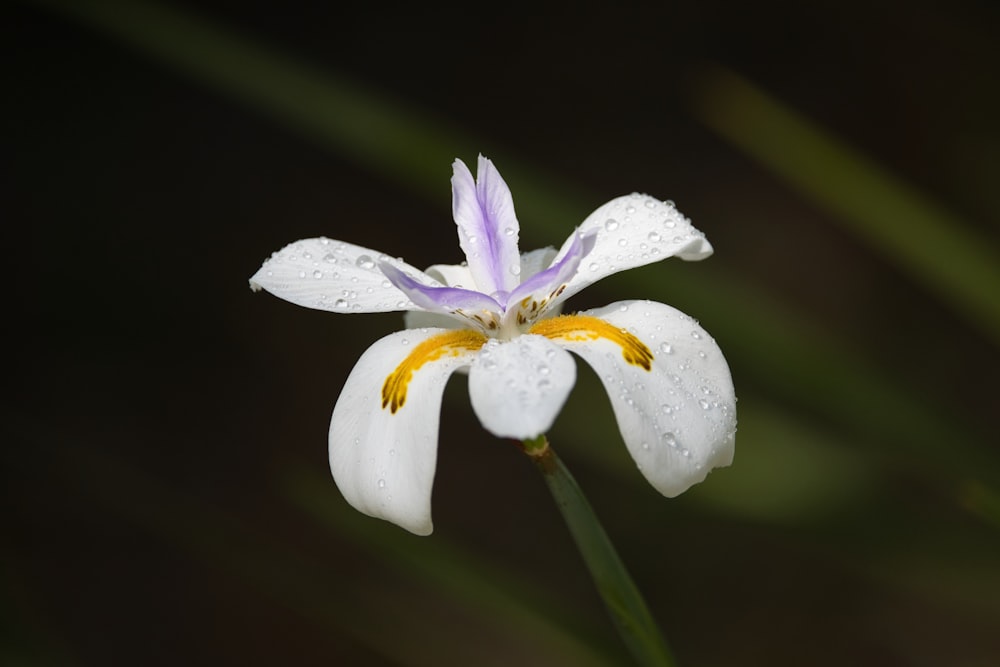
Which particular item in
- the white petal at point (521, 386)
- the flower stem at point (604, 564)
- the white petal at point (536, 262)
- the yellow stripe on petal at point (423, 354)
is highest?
the white petal at point (536, 262)

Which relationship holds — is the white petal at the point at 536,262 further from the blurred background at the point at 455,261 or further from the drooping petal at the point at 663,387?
the blurred background at the point at 455,261

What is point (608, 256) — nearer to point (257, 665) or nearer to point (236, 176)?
point (257, 665)

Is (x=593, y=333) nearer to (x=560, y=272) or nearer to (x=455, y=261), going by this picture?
(x=560, y=272)

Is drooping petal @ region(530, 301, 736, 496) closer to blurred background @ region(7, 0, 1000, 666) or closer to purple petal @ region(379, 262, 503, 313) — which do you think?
purple petal @ region(379, 262, 503, 313)

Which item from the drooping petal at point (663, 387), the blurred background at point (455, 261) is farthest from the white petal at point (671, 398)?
the blurred background at point (455, 261)

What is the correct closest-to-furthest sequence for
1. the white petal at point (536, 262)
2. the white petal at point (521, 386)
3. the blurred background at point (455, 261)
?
the white petal at point (521, 386)
the white petal at point (536, 262)
the blurred background at point (455, 261)
